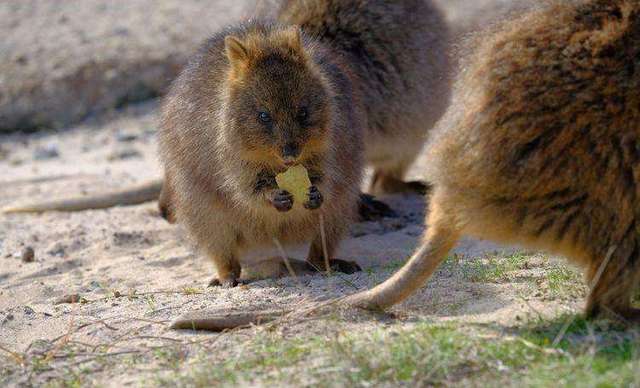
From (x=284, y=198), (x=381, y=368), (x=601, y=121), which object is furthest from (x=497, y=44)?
(x=284, y=198)

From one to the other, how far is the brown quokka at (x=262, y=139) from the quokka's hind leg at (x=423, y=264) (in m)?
1.26

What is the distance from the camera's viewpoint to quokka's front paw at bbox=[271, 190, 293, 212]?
583 cm

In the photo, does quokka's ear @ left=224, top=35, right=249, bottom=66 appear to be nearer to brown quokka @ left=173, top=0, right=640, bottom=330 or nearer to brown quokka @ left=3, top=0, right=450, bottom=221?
brown quokka @ left=3, top=0, right=450, bottom=221

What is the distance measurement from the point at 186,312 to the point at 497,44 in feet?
6.53

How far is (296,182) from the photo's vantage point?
19.3 ft

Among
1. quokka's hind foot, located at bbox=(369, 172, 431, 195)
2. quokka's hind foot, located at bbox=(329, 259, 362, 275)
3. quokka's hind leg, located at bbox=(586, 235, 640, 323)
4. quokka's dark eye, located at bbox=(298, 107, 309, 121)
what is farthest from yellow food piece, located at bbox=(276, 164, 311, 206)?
quokka's hind foot, located at bbox=(369, 172, 431, 195)

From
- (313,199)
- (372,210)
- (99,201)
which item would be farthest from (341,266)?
(99,201)

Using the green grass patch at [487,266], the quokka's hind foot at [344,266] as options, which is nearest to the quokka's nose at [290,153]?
the quokka's hind foot at [344,266]

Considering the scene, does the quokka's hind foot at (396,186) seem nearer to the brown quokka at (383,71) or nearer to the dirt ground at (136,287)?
the brown quokka at (383,71)

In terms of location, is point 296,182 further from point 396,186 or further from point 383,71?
point 396,186

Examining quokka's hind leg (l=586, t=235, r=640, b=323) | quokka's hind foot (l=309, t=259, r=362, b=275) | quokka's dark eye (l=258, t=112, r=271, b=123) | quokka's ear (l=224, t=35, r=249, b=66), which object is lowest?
quokka's hind foot (l=309, t=259, r=362, b=275)

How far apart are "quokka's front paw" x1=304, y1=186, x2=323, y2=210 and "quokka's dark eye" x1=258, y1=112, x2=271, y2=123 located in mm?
453

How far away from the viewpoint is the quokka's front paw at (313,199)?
19.2 ft

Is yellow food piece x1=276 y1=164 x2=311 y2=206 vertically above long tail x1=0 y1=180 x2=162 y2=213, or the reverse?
yellow food piece x1=276 y1=164 x2=311 y2=206
